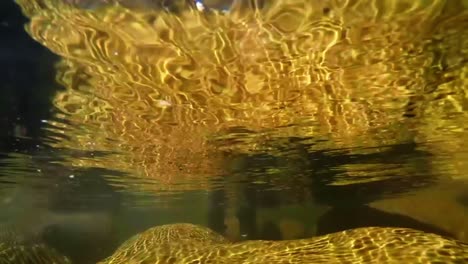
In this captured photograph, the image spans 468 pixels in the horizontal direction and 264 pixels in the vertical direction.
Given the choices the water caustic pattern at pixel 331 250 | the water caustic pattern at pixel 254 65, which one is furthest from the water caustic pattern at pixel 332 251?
the water caustic pattern at pixel 254 65

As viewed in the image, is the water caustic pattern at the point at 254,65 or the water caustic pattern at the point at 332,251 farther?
the water caustic pattern at the point at 254,65

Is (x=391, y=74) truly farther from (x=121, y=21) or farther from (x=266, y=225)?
(x=266, y=225)

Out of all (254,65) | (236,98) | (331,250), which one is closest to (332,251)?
(331,250)

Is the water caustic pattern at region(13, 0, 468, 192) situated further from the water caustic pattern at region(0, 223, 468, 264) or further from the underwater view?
the water caustic pattern at region(0, 223, 468, 264)

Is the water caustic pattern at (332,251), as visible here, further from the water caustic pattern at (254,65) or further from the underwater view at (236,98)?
the water caustic pattern at (254,65)

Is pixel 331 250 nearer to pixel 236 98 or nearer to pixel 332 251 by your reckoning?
pixel 332 251
